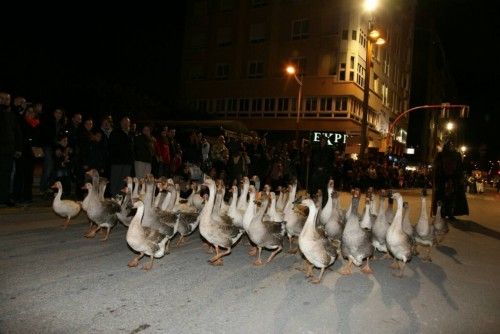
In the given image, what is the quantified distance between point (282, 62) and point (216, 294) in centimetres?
4031

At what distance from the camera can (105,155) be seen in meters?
12.0

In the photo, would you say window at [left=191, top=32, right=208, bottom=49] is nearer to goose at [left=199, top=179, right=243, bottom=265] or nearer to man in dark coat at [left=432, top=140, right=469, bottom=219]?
man in dark coat at [left=432, top=140, right=469, bottom=219]

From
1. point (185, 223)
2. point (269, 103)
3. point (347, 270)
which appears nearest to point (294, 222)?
point (347, 270)

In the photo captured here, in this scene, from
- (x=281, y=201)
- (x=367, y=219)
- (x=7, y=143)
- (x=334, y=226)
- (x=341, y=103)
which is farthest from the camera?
(x=341, y=103)

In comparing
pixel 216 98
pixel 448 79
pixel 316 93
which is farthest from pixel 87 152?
pixel 448 79

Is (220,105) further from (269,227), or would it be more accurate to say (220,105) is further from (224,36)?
(269,227)

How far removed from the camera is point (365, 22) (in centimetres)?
4269

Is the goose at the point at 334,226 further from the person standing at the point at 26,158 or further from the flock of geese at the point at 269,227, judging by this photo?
the person standing at the point at 26,158

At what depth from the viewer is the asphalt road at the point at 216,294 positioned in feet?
14.7

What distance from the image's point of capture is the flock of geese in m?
6.44

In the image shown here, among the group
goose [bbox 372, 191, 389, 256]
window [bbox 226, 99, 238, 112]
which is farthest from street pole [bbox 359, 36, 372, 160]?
window [bbox 226, 99, 238, 112]

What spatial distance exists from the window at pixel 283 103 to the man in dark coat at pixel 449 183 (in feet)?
97.9

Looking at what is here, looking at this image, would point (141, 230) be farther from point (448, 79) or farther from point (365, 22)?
point (448, 79)

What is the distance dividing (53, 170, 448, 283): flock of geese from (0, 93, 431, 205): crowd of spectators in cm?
231
